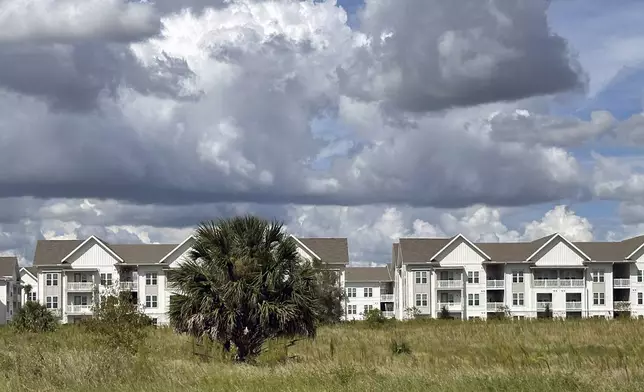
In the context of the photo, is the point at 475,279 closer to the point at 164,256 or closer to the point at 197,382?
the point at 164,256

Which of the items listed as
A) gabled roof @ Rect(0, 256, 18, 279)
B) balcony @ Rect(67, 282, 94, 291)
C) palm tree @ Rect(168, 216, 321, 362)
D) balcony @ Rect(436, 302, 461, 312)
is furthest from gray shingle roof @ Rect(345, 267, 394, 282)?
palm tree @ Rect(168, 216, 321, 362)

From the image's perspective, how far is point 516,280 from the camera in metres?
93.4

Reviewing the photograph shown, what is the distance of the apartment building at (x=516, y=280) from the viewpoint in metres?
92.3

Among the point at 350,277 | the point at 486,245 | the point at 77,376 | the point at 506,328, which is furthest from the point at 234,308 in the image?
the point at 350,277

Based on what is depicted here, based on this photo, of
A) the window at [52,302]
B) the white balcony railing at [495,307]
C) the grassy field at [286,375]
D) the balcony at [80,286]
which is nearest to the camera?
the grassy field at [286,375]

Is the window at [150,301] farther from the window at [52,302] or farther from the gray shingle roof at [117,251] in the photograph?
the window at [52,302]

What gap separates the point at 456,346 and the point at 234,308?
13.4m

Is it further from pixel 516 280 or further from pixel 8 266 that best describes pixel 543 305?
pixel 8 266

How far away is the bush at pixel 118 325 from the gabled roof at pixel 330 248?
2400 inches

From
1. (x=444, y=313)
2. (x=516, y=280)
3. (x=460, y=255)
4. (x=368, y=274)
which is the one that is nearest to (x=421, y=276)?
(x=460, y=255)

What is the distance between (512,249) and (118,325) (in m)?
72.2

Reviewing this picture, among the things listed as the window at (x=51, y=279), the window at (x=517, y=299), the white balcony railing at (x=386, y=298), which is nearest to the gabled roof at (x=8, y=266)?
the window at (x=51, y=279)

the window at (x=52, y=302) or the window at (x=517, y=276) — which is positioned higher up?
the window at (x=517, y=276)

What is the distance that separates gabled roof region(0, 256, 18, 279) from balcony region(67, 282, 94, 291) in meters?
15.3
